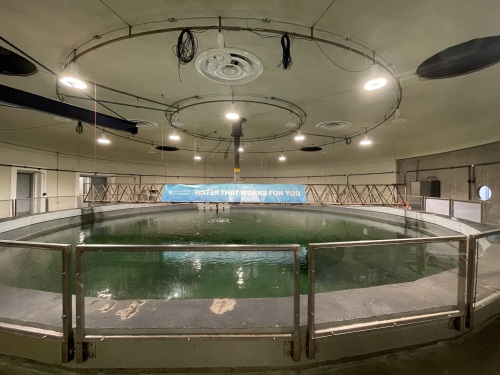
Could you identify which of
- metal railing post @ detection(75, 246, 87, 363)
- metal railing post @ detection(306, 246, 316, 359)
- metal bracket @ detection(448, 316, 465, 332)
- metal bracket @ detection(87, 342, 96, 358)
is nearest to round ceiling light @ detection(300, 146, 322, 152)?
metal bracket @ detection(448, 316, 465, 332)

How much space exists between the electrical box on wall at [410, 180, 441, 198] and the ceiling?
2388 mm

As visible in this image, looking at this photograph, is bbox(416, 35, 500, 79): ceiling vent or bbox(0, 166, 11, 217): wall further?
bbox(0, 166, 11, 217): wall

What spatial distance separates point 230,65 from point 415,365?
588cm

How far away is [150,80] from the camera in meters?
6.08

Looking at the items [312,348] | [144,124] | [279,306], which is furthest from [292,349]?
[144,124]

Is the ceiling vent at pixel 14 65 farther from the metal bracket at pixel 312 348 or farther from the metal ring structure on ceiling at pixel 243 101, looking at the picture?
the metal bracket at pixel 312 348

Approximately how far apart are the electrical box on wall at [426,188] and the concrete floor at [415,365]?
47.1 feet

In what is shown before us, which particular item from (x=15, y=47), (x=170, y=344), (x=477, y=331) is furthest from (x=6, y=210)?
(x=477, y=331)

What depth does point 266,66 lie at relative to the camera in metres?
5.39

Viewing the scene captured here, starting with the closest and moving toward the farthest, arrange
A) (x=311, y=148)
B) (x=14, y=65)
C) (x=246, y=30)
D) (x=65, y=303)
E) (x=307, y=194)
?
1. (x=65, y=303)
2. (x=246, y=30)
3. (x=14, y=65)
4. (x=307, y=194)
5. (x=311, y=148)

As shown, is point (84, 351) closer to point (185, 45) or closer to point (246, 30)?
point (185, 45)

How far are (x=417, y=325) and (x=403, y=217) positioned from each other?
9925 millimetres

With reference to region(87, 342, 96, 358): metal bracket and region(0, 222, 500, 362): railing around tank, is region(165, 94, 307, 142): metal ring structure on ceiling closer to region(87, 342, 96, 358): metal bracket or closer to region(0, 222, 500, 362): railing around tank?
region(0, 222, 500, 362): railing around tank

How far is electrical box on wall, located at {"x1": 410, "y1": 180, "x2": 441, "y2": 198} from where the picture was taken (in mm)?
12859
